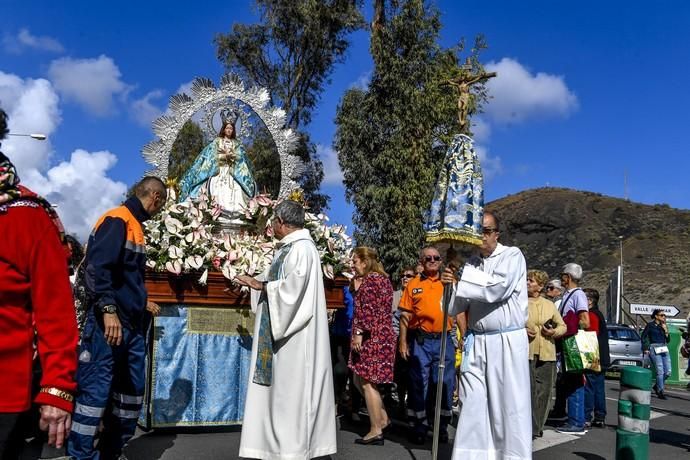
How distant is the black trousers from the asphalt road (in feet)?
10.7

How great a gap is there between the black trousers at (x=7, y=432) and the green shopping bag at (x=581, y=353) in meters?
6.60

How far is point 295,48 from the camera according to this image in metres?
24.1

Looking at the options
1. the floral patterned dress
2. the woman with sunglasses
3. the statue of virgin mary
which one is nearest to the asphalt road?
the floral patterned dress

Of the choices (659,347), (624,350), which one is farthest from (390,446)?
(624,350)

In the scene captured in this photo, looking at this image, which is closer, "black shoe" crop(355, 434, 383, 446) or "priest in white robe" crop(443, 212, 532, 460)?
"priest in white robe" crop(443, 212, 532, 460)

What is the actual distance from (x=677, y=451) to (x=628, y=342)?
11084mm

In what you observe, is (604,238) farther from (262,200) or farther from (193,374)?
(193,374)

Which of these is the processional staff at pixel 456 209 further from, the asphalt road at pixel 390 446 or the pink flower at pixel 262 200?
the pink flower at pixel 262 200

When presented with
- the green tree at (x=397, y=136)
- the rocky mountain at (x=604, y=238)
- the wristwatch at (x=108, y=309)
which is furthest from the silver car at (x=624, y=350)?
the rocky mountain at (x=604, y=238)

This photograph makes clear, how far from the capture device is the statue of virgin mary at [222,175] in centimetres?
769

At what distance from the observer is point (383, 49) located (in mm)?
21266

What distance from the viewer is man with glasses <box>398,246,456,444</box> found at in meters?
6.69

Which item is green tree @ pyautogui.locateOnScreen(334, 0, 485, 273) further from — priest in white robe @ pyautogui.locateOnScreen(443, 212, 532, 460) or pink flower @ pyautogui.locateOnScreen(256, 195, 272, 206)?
priest in white robe @ pyautogui.locateOnScreen(443, 212, 532, 460)

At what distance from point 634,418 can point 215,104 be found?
18.8 feet
